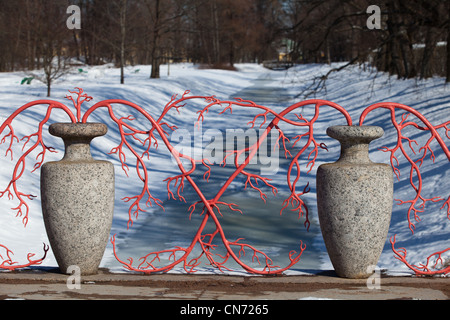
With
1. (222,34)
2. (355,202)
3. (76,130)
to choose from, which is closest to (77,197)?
(76,130)

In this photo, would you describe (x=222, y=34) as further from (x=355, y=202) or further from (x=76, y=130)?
(x=355, y=202)

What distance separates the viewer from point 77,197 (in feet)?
15.7

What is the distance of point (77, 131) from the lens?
4.83 metres

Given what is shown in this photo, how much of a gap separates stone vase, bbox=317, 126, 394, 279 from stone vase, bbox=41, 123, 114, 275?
1.71 metres

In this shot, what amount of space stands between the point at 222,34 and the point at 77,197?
7182cm

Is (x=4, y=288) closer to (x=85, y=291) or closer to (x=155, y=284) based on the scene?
(x=85, y=291)

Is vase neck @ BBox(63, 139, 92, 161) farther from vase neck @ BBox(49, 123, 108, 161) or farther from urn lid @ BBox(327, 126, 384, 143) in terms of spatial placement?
urn lid @ BBox(327, 126, 384, 143)

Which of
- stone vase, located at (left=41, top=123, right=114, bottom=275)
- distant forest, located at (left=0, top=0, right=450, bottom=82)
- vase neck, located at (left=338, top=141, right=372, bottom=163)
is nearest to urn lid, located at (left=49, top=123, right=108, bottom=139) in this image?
stone vase, located at (left=41, top=123, right=114, bottom=275)

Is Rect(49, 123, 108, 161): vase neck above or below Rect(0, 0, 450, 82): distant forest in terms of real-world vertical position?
below

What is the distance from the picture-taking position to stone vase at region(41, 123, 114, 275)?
4.79 metres

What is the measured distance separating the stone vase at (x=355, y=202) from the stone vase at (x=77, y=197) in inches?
67.3

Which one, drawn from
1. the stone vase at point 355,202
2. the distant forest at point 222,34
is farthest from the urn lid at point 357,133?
the distant forest at point 222,34

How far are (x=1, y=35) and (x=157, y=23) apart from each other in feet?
43.7

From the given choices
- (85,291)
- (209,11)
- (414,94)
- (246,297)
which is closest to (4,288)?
(85,291)
